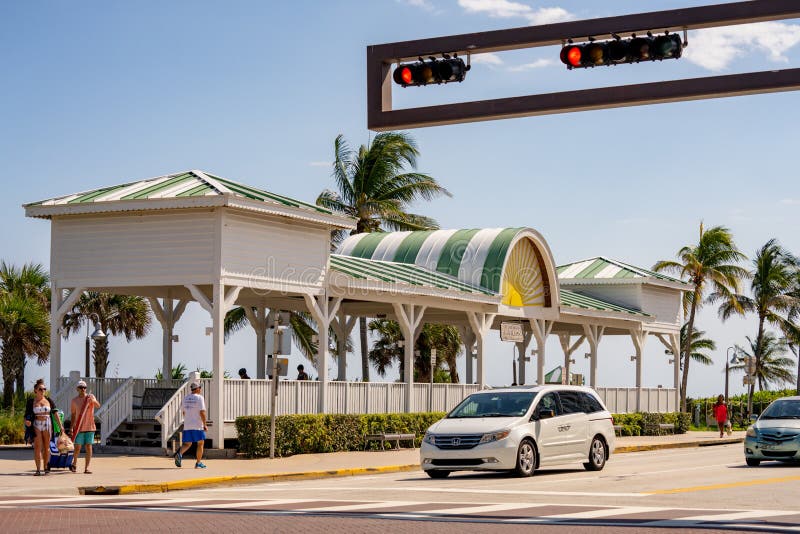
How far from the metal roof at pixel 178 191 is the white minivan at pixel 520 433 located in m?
7.48

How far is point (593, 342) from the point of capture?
4447cm

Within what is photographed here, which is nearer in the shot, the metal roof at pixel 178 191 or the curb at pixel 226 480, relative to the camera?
the curb at pixel 226 480

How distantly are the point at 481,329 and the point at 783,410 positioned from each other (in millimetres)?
11520

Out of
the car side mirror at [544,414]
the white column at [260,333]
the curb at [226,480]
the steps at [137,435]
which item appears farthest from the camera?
the white column at [260,333]

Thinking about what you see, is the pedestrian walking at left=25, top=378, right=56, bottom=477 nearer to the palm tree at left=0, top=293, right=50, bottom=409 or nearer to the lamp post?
the lamp post

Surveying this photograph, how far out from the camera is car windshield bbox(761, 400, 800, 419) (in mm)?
26750

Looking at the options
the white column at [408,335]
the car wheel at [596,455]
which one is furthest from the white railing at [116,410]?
the car wheel at [596,455]

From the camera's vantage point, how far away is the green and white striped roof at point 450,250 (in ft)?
125

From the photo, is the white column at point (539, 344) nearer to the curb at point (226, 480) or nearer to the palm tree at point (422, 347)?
the curb at point (226, 480)

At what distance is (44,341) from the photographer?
153 feet

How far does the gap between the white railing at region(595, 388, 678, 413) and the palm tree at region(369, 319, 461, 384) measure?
12.7 metres

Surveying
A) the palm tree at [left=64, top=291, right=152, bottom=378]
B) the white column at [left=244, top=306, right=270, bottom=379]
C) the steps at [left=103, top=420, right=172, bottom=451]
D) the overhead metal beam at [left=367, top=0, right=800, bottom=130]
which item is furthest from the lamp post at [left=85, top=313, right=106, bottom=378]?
the overhead metal beam at [left=367, top=0, right=800, bottom=130]

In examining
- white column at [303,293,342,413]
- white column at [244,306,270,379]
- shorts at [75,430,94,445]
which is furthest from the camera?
white column at [244,306,270,379]

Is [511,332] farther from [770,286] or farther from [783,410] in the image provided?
[770,286]
